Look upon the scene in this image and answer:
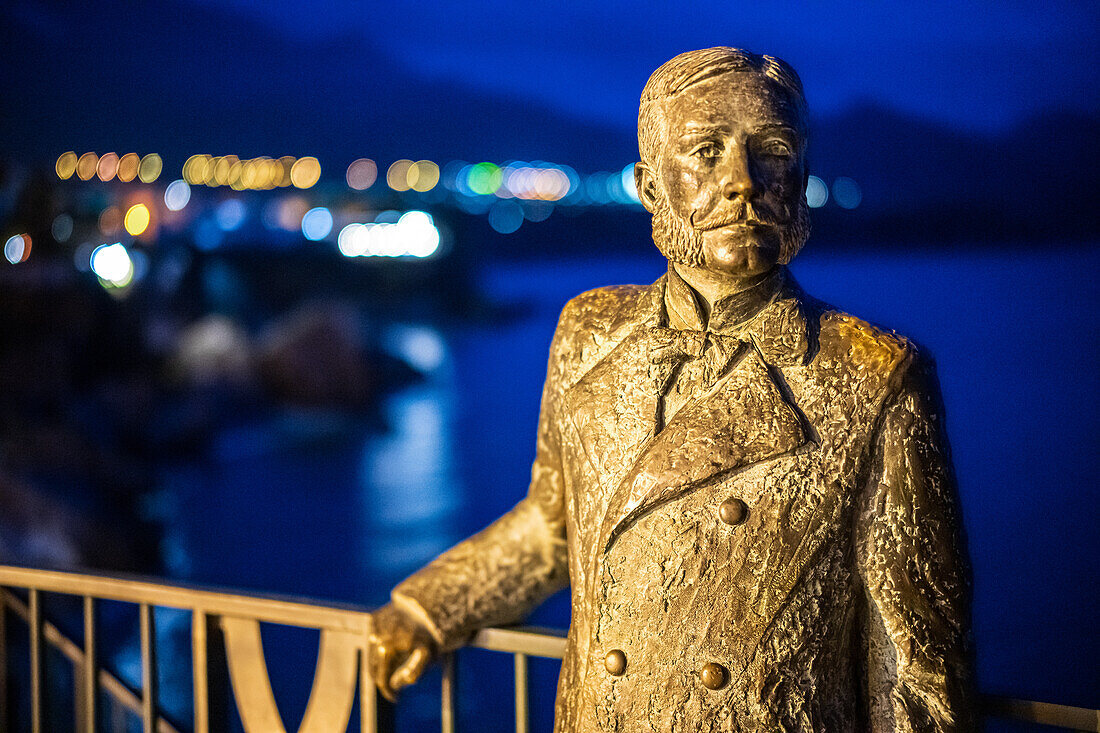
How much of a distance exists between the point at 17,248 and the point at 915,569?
1416cm

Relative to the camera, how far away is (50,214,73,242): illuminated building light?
14384mm

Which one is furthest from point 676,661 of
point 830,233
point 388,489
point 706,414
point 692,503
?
point 388,489

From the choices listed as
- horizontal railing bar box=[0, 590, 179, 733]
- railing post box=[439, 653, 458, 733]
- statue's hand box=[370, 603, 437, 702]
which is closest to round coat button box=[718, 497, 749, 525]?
statue's hand box=[370, 603, 437, 702]

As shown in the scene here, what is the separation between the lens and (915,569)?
165 centimetres

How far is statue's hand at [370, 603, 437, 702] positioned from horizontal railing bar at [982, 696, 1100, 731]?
1.07 meters

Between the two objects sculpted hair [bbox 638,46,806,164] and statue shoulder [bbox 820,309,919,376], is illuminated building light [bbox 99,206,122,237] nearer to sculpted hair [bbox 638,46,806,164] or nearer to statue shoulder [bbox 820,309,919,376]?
sculpted hair [bbox 638,46,806,164]

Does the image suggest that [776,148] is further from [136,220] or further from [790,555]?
[136,220]

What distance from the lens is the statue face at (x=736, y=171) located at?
1.68 metres

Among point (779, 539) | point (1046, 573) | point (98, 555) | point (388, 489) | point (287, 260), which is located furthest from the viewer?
point (287, 260)

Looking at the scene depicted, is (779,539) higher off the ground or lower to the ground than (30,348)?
lower

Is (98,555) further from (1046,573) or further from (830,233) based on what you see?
(1046,573)

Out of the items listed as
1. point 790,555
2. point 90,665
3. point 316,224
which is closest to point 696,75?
point 790,555

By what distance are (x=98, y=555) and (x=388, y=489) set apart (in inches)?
323

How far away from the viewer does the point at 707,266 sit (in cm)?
173
